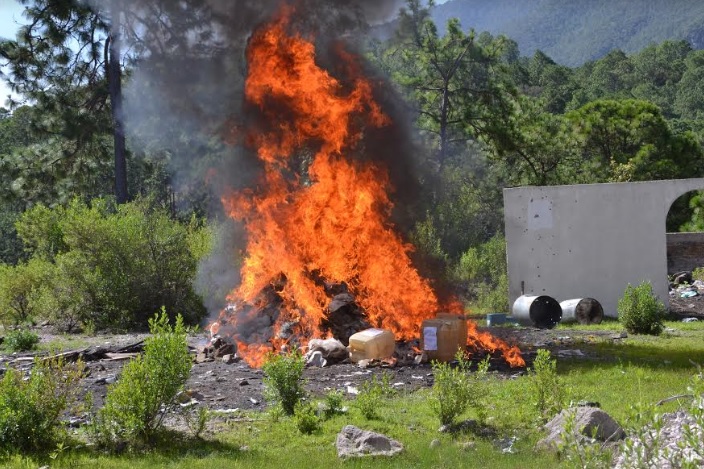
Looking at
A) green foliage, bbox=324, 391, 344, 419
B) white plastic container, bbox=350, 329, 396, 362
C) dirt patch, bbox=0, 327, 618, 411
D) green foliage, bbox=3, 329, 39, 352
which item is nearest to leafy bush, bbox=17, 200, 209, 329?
green foliage, bbox=3, 329, 39, 352

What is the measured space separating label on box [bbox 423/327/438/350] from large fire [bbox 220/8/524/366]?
4.71 ft

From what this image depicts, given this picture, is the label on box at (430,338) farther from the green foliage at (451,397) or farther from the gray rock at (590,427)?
the gray rock at (590,427)

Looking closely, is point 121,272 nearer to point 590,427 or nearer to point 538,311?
point 538,311

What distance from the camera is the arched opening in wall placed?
1969cm

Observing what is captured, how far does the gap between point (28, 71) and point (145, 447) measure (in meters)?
19.1

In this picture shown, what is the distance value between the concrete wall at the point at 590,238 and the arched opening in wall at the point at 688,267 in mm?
1566

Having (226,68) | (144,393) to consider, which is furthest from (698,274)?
(144,393)

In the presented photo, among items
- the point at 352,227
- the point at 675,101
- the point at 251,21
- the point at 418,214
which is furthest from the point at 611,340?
the point at 675,101

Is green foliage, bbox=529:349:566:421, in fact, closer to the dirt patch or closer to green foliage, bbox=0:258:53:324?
the dirt patch

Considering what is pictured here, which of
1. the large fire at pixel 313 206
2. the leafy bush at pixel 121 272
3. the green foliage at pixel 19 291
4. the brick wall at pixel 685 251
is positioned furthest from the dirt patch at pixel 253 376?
the brick wall at pixel 685 251

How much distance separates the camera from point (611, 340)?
13.9 m

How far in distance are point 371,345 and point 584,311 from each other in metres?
7.51

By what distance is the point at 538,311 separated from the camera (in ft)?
55.7

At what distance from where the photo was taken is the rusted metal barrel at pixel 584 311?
679 inches
